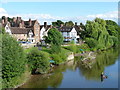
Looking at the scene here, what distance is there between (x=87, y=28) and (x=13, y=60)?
1602 inches

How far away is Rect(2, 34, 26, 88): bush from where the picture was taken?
21.5 m

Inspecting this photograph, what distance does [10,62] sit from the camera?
21594 millimetres

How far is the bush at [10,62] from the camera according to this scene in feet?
70.5

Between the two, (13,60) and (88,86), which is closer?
(13,60)

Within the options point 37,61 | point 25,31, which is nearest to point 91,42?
point 25,31

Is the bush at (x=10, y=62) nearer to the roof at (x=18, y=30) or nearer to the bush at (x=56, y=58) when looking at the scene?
the bush at (x=56, y=58)

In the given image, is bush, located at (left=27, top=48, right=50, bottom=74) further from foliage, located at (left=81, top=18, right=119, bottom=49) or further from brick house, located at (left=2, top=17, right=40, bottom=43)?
foliage, located at (left=81, top=18, right=119, bottom=49)

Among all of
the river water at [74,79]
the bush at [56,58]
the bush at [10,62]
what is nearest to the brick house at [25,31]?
the bush at [56,58]

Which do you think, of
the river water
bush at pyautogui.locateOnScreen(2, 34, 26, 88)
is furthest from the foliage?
bush at pyautogui.locateOnScreen(2, 34, 26, 88)

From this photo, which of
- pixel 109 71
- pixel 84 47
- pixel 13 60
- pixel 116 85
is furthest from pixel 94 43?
pixel 13 60

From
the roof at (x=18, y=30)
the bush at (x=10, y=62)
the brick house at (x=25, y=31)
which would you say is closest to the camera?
the bush at (x=10, y=62)

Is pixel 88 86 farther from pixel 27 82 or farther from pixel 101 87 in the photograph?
pixel 27 82

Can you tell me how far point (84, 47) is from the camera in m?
54.7

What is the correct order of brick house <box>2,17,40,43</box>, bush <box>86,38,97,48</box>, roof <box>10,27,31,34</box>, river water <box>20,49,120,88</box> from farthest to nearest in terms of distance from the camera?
brick house <box>2,17,40,43</box> → bush <box>86,38,97,48</box> → roof <box>10,27,31,34</box> → river water <box>20,49,120,88</box>
